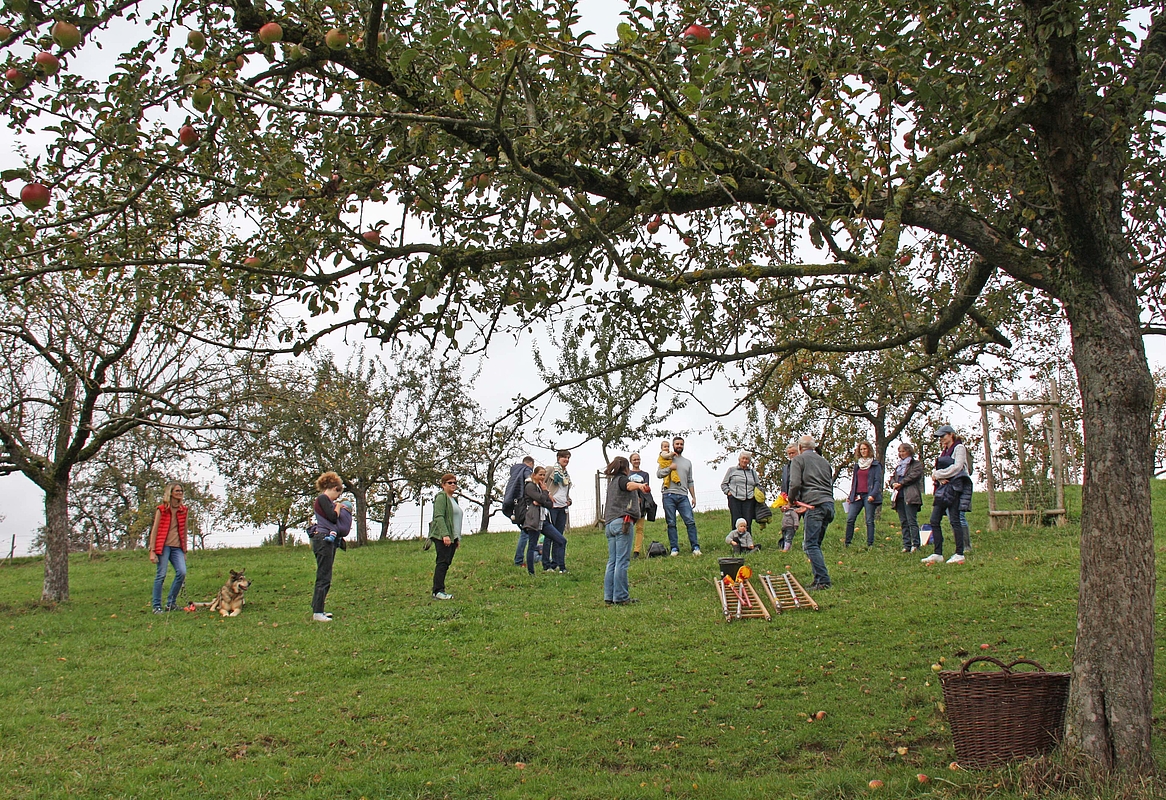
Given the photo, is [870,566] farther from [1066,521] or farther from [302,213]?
[302,213]

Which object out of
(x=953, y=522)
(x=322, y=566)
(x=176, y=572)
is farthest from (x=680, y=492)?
(x=176, y=572)

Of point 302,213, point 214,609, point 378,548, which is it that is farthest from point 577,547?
point 302,213

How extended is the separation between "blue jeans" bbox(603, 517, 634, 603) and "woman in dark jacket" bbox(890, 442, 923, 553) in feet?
15.7

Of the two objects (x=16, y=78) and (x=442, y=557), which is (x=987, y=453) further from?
(x=16, y=78)

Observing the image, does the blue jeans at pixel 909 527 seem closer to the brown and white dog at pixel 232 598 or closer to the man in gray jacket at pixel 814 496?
the man in gray jacket at pixel 814 496

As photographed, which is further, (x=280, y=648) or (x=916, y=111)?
(x=280, y=648)

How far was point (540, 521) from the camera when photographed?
13.3 meters

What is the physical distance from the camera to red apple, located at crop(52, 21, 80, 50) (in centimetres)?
356

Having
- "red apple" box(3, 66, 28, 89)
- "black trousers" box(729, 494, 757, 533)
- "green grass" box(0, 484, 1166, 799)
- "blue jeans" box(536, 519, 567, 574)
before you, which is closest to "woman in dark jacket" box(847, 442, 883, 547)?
"green grass" box(0, 484, 1166, 799)

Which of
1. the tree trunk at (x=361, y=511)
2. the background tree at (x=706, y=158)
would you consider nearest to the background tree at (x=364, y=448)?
the tree trunk at (x=361, y=511)

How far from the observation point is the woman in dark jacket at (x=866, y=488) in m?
13.8

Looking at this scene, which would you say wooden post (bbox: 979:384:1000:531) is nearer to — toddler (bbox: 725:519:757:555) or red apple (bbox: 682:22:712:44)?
toddler (bbox: 725:519:757:555)

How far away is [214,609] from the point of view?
1238 centimetres

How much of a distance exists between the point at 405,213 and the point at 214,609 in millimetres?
9239
